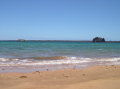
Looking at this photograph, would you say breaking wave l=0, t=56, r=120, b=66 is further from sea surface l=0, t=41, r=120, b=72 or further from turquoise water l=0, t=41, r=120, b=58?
turquoise water l=0, t=41, r=120, b=58

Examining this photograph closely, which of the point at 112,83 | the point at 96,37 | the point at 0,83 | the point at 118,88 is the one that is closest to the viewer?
the point at 118,88

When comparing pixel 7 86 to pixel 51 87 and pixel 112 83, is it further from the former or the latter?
pixel 112 83

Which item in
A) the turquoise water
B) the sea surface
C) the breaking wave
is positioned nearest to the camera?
the sea surface

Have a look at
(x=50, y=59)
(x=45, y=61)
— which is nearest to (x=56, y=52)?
(x=50, y=59)

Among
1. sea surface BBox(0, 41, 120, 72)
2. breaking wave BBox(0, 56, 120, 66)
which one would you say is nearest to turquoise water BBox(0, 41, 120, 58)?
sea surface BBox(0, 41, 120, 72)

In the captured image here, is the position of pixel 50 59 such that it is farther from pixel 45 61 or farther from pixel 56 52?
pixel 56 52

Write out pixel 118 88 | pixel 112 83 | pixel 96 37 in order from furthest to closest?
pixel 96 37, pixel 112 83, pixel 118 88

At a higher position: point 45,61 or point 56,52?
point 45,61

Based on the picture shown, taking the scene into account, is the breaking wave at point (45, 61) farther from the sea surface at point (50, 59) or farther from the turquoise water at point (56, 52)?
the turquoise water at point (56, 52)

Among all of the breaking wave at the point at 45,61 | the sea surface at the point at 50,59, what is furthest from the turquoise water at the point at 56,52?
the breaking wave at the point at 45,61

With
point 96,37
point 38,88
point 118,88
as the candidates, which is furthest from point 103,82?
point 96,37

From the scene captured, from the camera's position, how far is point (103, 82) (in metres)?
5.98

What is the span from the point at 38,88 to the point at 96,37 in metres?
134

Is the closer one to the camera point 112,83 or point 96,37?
point 112,83
